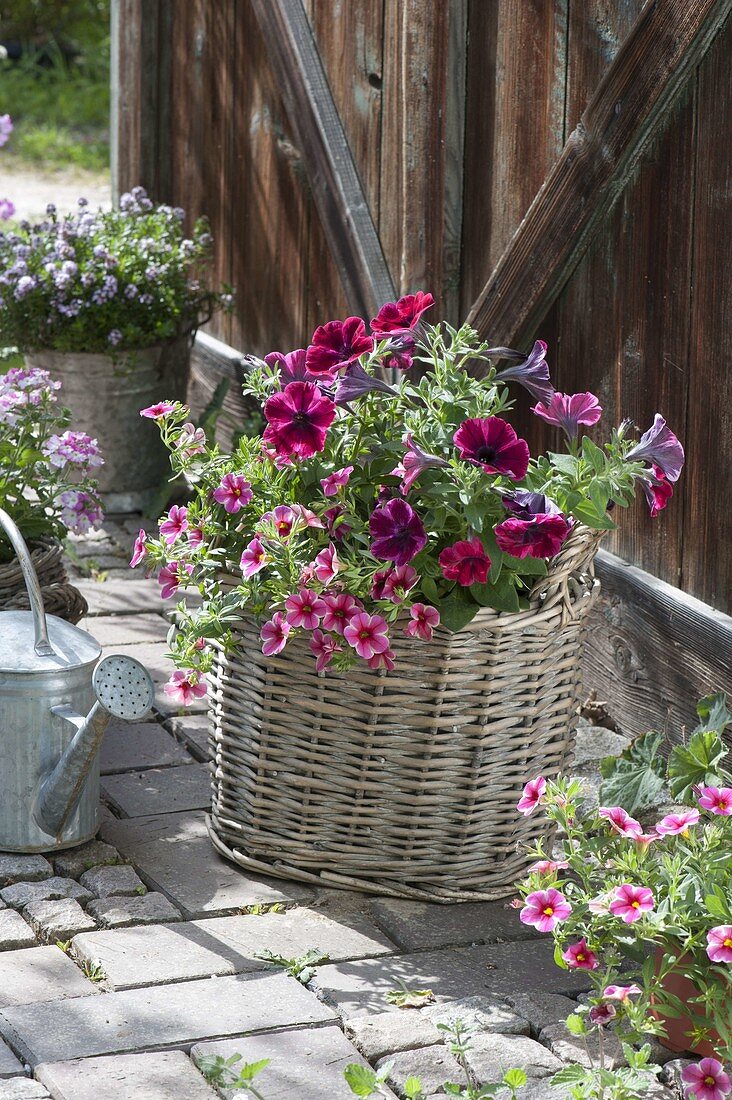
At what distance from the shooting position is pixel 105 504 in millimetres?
5273

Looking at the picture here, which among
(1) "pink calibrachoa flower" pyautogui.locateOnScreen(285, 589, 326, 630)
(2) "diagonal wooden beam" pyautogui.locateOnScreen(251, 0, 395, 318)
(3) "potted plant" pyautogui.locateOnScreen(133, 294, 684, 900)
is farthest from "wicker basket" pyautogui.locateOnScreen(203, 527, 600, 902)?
(2) "diagonal wooden beam" pyautogui.locateOnScreen(251, 0, 395, 318)

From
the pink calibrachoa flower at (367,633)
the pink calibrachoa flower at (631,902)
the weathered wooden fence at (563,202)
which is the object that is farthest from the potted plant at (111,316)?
the pink calibrachoa flower at (631,902)

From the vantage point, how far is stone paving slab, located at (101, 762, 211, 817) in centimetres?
329

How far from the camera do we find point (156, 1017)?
2432 mm

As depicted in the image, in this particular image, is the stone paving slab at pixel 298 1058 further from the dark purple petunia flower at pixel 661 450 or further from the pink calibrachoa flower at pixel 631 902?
the dark purple petunia flower at pixel 661 450

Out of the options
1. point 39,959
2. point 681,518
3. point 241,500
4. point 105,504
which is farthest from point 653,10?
point 105,504

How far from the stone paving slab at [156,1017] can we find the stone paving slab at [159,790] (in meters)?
0.77

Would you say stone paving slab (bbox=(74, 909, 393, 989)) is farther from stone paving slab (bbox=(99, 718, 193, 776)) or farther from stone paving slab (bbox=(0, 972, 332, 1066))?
stone paving slab (bbox=(99, 718, 193, 776))

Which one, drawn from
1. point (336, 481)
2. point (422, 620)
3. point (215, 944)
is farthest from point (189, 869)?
point (336, 481)

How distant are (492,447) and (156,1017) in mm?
1086

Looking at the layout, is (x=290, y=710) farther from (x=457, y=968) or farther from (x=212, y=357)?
(x=212, y=357)

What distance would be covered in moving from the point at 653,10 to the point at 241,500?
1.44 meters

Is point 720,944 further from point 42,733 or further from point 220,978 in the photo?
point 42,733

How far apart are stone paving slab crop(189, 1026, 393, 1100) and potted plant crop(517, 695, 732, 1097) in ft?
1.21
